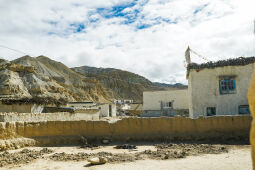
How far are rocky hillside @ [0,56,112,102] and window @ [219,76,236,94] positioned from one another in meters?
16.3

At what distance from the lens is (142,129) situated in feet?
36.7

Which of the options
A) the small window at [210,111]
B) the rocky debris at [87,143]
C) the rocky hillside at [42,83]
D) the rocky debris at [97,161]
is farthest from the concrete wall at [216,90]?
the rocky hillside at [42,83]

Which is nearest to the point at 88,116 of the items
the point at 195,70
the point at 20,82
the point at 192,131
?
the point at 195,70

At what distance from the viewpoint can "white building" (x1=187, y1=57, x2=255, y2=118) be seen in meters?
15.3

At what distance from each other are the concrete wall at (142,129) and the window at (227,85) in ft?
17.9

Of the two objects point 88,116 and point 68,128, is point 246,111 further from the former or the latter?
point 88,116

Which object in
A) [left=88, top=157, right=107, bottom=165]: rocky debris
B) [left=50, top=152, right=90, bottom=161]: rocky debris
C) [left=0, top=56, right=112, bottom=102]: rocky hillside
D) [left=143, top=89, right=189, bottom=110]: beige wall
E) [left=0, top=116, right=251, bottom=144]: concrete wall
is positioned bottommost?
[left=50, top=152, right=90, bottom=161]: rocky debris

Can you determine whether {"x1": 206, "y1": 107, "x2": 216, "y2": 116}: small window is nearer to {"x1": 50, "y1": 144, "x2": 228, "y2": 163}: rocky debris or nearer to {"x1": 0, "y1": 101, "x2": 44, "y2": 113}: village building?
{"x1": 50, "y1": 144, "x2": 228, "y2": 163}: rocky debris

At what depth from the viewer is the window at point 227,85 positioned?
610 inches

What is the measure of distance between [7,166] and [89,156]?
103 inches

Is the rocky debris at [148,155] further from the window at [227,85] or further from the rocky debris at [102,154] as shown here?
the window at [227,85]

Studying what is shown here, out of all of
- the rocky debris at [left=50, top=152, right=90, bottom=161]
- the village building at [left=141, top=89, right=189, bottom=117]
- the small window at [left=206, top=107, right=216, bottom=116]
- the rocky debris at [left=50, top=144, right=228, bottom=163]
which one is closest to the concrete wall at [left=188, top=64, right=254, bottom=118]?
the small window at [left=206, top=107, right=216, bottom=116]

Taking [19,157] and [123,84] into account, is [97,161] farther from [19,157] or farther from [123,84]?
[123,84]

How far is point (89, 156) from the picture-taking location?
816 cm
